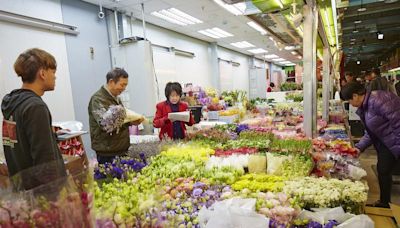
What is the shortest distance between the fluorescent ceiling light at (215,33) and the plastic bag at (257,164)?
6677 mm

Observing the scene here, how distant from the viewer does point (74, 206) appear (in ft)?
2.54

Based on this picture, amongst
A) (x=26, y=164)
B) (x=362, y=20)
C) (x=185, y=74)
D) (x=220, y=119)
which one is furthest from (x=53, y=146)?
(x=362, y=20)

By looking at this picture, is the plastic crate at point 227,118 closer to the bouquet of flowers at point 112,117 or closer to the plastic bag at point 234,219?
the bouquet of flowers at point 112,117

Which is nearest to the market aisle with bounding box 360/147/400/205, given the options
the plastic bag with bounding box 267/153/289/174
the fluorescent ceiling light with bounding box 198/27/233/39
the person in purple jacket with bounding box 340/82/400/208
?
the person in purple jacket with bounding box 340/82/400/208

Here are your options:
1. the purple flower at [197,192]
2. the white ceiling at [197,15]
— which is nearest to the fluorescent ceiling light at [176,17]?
the white ceiling at [197,15]

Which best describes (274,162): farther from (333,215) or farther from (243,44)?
(243,44)

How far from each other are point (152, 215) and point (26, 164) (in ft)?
4.16

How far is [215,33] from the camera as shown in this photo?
29.7 feet

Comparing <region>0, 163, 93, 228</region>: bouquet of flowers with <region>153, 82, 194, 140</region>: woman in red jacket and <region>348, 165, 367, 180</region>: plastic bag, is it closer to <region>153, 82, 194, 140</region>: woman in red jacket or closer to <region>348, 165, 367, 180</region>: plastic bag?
<region>348, 165, 367, 180</region>: plastic bag

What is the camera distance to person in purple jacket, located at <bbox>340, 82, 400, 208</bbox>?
10.5 feet

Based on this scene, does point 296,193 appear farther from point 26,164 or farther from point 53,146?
point 26,164

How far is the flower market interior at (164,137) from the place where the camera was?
108 centimetres

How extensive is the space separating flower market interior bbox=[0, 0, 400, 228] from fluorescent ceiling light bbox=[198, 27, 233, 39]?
3.16 ft

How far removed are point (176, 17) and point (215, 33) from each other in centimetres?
249
